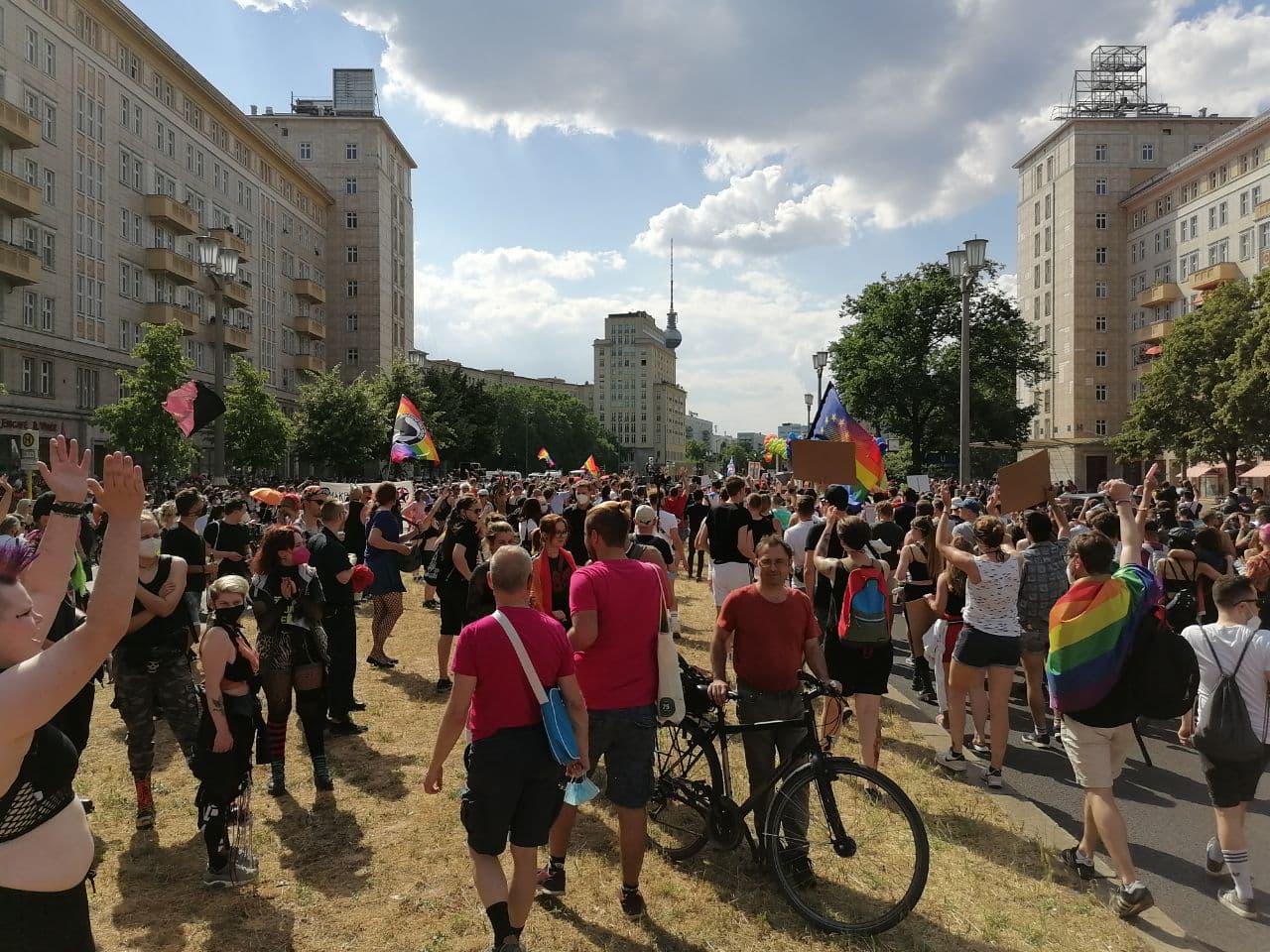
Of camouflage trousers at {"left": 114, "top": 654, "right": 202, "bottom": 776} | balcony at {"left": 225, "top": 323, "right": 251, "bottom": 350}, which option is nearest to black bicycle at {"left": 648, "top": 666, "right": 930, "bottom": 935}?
camouflage trousers at {"left": 114, "top": 654, "right": 202, "bottom": 776}

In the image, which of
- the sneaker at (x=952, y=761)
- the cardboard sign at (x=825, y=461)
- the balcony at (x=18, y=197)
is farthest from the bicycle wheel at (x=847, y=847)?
the balcony at (x=18, y=197)

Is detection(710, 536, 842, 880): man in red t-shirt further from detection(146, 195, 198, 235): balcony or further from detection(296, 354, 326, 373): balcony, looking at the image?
detection(296, 354, 326, 373): balcony

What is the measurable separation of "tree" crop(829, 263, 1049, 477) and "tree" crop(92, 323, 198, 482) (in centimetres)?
3553

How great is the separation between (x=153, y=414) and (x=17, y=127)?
13633 millimetres

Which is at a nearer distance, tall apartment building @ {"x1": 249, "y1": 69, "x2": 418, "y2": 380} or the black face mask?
the black face mask

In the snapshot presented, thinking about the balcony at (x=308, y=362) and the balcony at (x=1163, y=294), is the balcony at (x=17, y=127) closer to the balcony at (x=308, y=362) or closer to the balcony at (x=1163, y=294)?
the balcony at (x=308, y=362)

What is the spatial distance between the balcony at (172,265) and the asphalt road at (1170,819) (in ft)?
154

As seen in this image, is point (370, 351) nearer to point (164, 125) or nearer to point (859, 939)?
point (164, 125)

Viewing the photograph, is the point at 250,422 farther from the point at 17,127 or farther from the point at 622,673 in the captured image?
the point at 622,673

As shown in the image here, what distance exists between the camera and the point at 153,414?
1139 inches

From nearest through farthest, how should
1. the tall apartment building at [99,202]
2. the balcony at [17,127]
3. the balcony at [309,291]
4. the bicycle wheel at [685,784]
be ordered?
the bicycle wheel at [685,784] < the balcony at [17,127] < the tall apartment building at [99,202] < the balcony at [309,291]

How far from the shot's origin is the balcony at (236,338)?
5269cm

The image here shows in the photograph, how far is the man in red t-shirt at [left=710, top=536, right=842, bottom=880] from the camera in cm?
503

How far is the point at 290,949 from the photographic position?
4.41m
